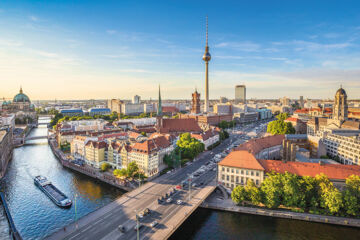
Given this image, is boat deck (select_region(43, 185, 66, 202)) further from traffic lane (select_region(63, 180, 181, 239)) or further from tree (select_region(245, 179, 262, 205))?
tree (select_region(245, 179, 262, 205))

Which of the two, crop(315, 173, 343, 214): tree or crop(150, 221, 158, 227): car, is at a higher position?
crop(315, 173, 343, 214): tree

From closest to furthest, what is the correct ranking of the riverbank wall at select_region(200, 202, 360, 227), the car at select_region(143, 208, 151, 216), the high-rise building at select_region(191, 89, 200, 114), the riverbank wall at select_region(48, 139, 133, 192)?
the riverbank wall at select_region(200, 202, 360, 227), the car at select_region(143, 208, 151, 216), the riverbank wall at select_region(48, 139, 133, 192), the high-rise building at select_region(191, 89, 200, 114)

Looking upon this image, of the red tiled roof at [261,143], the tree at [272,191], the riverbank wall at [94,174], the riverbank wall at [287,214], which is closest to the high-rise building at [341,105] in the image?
the red tiled roof at [261,143]

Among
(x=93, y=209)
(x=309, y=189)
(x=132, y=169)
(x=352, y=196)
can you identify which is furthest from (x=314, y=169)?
(x=93, y=209)

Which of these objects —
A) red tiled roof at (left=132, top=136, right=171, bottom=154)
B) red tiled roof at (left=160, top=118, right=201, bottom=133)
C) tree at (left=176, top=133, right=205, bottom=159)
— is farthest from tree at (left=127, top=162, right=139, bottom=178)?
red tiled roof at (left=160, top=118, right=201, bottom=133)

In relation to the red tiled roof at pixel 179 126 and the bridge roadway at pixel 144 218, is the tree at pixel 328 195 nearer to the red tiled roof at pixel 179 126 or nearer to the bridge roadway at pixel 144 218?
the bridge roadway at pixel 144 218

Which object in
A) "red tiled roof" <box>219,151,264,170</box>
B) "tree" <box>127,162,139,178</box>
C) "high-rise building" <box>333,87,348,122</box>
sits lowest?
"tree" <box>127,162,139,178</box>

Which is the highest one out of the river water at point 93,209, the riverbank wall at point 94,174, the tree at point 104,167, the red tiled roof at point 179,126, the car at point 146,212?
the red tiled roof at point 179,126
